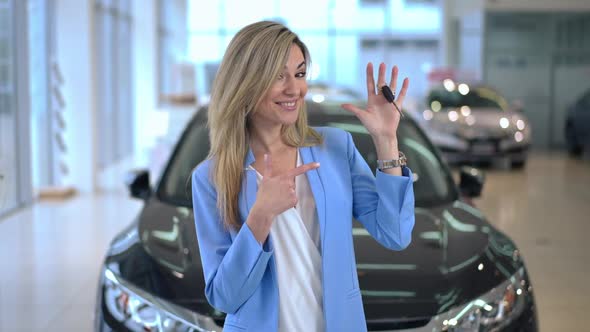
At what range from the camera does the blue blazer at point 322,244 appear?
73.2 inches

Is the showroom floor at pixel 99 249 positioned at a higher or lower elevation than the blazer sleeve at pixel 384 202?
lower

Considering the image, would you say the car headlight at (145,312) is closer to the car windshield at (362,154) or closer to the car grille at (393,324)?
the car grille at (393,324)

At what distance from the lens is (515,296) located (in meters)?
3.02

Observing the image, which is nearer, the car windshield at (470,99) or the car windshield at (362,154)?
the car windshield at (362,154)

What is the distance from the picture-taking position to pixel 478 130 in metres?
13.6

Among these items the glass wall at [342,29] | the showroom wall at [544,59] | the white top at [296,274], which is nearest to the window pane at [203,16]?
the glass wall at [342,29]

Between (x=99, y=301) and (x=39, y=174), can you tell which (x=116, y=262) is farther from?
(x=39, y=174)

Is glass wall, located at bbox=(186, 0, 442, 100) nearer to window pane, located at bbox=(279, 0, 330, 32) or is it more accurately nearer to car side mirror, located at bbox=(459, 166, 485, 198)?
window pane, located at bbox=(279, 0, 330, 32)

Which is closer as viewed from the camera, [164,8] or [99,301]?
[99,301]

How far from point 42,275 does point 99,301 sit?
3.17m

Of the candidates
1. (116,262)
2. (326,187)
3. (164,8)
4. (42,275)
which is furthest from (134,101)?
(326,187)

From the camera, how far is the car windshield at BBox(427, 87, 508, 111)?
14508mm

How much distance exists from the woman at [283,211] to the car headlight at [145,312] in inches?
33.1

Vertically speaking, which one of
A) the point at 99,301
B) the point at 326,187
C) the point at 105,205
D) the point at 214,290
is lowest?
the point at 105,205
